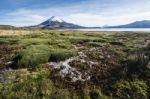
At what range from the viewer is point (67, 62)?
30438 mm

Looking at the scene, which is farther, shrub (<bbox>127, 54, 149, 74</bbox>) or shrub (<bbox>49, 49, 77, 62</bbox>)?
shrub (<bbox>49, 49, 77, 62</bbox>)

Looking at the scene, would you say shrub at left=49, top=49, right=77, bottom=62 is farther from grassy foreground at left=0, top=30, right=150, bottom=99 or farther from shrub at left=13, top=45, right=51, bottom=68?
shrub at left=13, top=45, right=51, bottom=68

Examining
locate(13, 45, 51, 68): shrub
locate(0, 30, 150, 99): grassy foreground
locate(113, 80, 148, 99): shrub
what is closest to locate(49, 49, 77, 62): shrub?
locate(0, 30, 150, 99): grassy foreground

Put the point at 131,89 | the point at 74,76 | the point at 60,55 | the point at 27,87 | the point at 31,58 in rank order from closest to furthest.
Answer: the point at 27,87 → the point at 131,89 → the point at 74,76 → the point at 31,58 → the point at 60,55

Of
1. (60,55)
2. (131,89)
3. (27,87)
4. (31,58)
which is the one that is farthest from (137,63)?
(27,87)

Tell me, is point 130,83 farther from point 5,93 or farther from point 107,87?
point 5,93

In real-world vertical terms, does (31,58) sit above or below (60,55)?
below

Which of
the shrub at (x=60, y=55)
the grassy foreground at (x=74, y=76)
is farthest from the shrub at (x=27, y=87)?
the shrub at (x=60, y=55)

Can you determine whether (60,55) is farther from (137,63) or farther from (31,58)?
(137,63)

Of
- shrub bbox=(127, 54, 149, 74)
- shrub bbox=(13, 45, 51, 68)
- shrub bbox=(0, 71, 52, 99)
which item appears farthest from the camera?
shrub bbox=(13, 45, 51, 68)

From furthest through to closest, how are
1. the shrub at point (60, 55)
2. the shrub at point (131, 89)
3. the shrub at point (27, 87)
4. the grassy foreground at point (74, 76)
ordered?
the shrub at point (60, 55) → the shrub at point (131, 89) → the grassy foreground at point (74, 76) → the shrub at point (27, 87)

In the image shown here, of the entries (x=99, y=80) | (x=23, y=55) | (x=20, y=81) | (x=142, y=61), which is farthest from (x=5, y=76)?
(x=142, y=61)

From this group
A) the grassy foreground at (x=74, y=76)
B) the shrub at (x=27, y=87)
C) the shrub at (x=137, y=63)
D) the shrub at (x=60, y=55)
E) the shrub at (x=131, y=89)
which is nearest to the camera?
the shrub at (x=27, y=87)

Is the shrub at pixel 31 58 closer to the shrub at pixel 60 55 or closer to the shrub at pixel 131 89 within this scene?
the shrub at pixel 60 55
